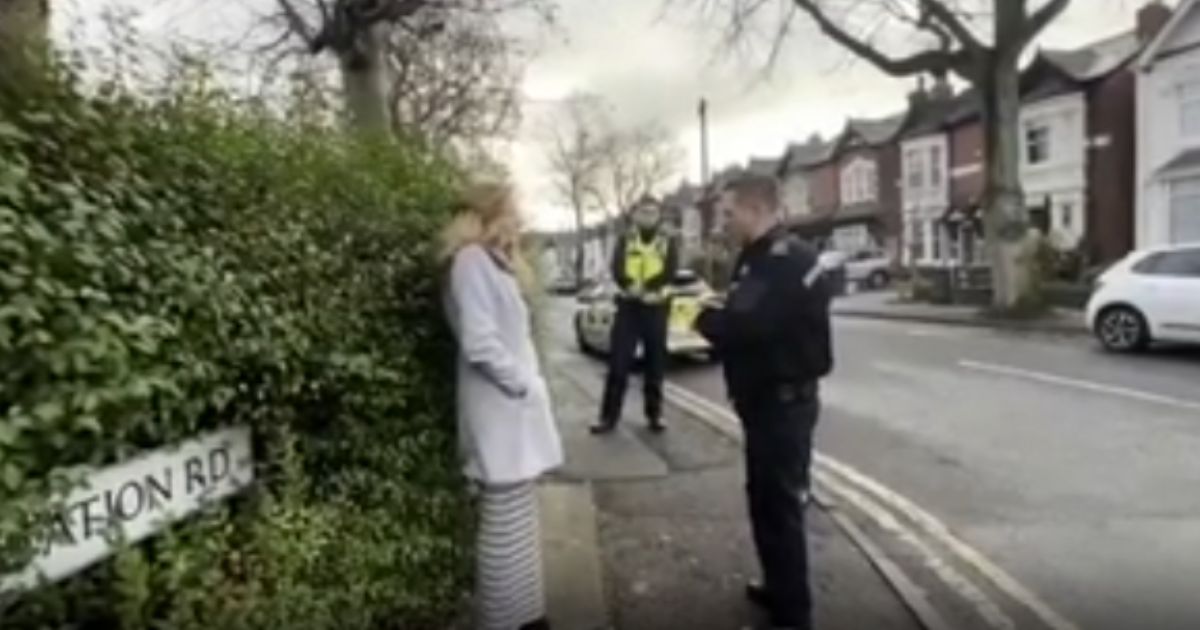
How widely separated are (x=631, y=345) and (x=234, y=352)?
5.82 m

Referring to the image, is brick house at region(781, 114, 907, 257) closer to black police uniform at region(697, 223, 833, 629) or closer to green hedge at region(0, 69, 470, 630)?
black police uniform at region(697, 223, 833, 629)

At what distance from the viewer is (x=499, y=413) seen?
3920 mm

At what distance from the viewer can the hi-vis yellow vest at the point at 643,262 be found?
877 centimetres

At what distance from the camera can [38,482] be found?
2.43 meters

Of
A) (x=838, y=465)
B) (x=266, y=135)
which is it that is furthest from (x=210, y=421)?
(x=838, y=465)

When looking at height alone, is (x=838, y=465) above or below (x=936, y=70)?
below

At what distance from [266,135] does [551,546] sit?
8.84 ft

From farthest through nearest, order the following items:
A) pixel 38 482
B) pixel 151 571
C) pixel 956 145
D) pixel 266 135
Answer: pixel 956 145
pixel 266 135
pixel 151 571
pixel 38 482

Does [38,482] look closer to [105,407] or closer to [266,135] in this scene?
[105,407]

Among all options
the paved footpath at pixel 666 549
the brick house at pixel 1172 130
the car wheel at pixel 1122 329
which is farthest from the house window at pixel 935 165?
the paved footpath at pixel 666 549

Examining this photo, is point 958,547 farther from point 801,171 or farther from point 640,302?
point 801,171

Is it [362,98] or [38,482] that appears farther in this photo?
[362,98]

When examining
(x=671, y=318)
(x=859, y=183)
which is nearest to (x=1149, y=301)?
(x=671, y=318)

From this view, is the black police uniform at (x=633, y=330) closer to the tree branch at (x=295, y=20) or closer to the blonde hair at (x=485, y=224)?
the blonde hair at (x=485, y=224)
